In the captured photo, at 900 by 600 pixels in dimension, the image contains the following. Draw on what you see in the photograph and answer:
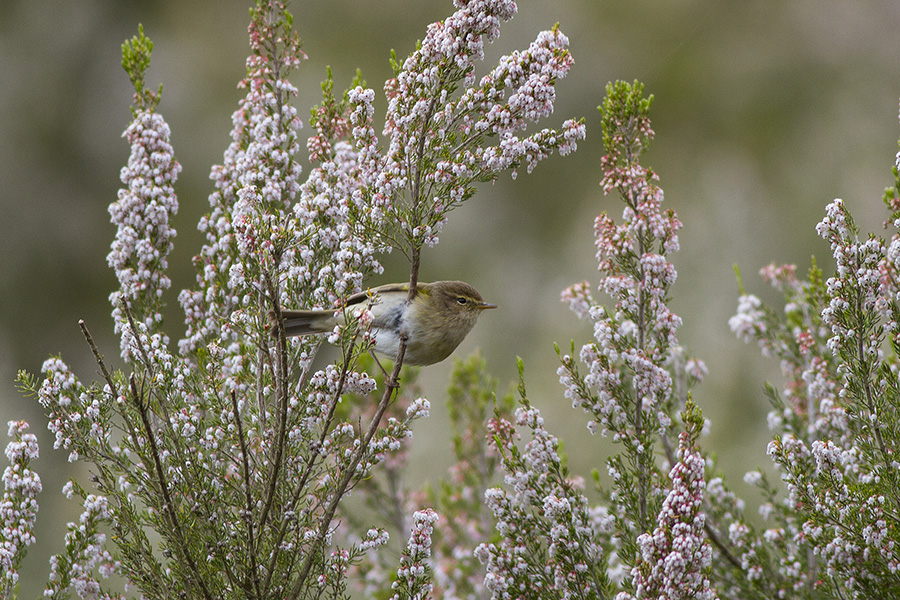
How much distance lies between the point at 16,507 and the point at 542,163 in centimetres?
793

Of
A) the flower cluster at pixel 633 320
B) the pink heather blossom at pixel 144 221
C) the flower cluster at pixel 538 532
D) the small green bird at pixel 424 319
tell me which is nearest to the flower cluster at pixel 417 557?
the flower cluster at pixel 538 532

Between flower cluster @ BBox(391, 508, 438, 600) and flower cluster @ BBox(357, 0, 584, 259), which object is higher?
flower cluster @ BBox(357, 0, 584, 259)

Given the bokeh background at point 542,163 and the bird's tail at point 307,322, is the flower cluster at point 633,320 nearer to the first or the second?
the bird's tail at point 307,322

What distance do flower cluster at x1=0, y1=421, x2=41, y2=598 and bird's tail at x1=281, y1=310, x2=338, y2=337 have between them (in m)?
0.82

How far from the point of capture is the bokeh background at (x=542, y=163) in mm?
7895

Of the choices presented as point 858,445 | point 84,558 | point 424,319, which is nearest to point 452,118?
point 424,319

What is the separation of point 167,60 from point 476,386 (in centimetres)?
935

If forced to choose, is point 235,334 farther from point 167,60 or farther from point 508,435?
point 167,60

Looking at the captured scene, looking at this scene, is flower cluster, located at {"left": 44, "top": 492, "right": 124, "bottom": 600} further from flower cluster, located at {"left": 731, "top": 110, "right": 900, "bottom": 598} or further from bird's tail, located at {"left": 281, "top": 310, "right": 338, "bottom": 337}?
flower cluster, located at {"left": 731, "top": 110, "right": 900, "bottom": 598}

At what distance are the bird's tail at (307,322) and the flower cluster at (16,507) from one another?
2.68ft

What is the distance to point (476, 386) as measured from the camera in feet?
12.9

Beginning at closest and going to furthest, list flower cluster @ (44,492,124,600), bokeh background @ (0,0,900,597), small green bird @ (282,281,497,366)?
flower cluster @ (44,492,124,600)
small green bird @ (282,281,497,366)
bokeh background @ (0,0,900,597)

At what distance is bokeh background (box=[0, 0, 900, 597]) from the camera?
7.89 meters

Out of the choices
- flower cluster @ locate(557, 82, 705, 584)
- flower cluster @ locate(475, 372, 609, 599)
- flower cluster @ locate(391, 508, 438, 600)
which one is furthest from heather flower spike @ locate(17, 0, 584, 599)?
flower cluster @ locate(557, 82, 705, 584)
